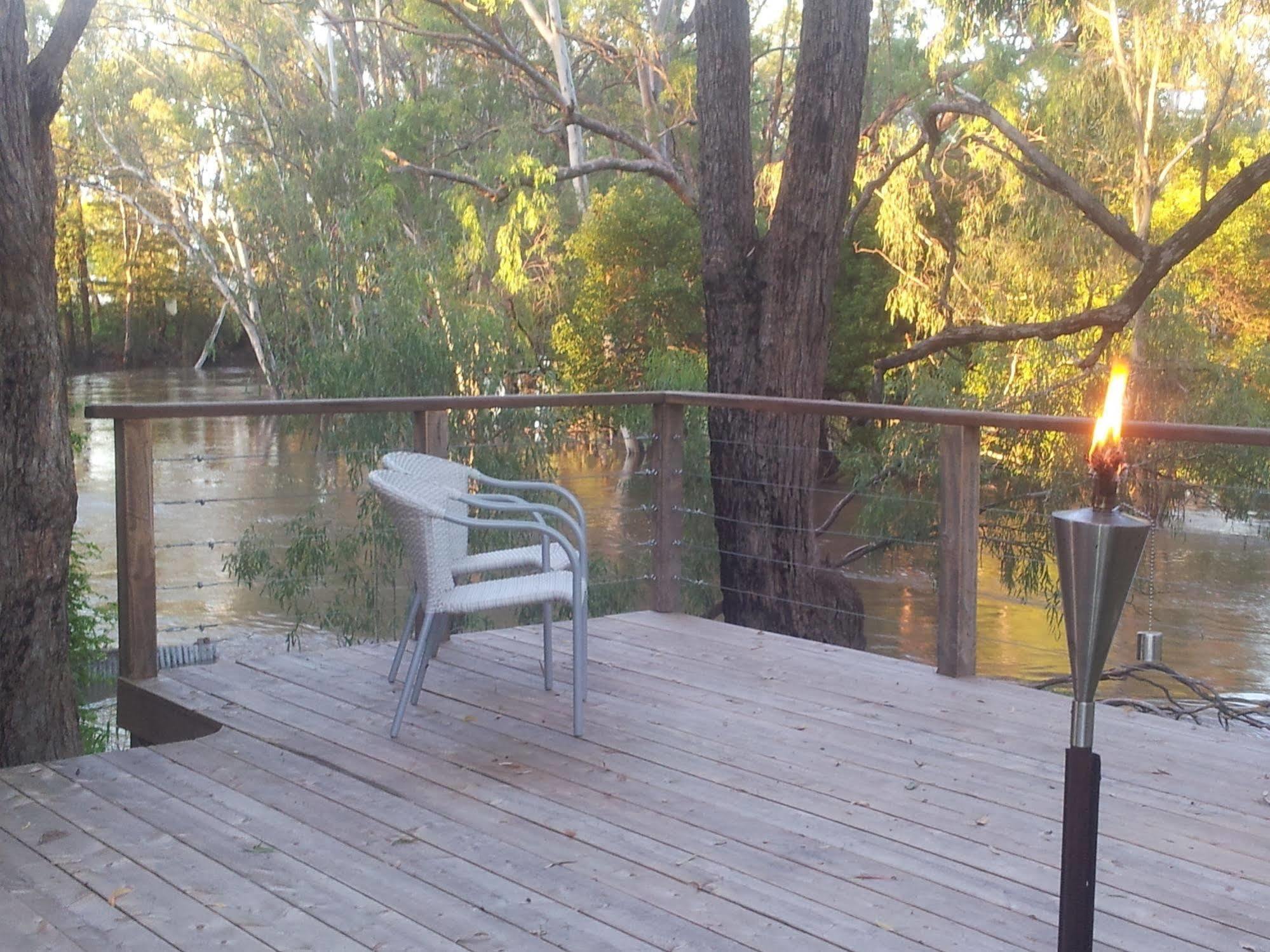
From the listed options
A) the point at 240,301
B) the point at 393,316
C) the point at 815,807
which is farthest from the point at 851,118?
the point at 240,301

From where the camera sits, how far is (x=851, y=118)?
259 inches

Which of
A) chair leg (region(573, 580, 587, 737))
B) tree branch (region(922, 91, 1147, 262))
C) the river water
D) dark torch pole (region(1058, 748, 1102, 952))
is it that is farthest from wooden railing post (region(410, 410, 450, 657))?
tree branch (region(922, 91, 1147, 262))

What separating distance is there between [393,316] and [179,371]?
83.4 ft

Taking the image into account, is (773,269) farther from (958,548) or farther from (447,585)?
(447,585)

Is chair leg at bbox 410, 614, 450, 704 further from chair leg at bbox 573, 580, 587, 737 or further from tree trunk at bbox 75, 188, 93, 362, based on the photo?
tree trunk at bbox 75, 188, 93, 362

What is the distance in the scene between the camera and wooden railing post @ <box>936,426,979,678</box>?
397cm

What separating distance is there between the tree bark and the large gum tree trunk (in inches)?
143

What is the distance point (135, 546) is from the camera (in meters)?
3.88

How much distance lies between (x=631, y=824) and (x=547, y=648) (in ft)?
3.55

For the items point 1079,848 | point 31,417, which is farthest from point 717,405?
point 1079,848

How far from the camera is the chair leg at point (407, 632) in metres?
3.86

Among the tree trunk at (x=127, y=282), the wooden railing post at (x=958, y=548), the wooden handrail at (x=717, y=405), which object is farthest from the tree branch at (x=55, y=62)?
the tree trunk at (x=127, y=282)

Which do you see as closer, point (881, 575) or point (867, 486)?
point (867, 486)

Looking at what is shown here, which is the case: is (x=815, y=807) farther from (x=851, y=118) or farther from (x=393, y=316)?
(x=393, y=316)
